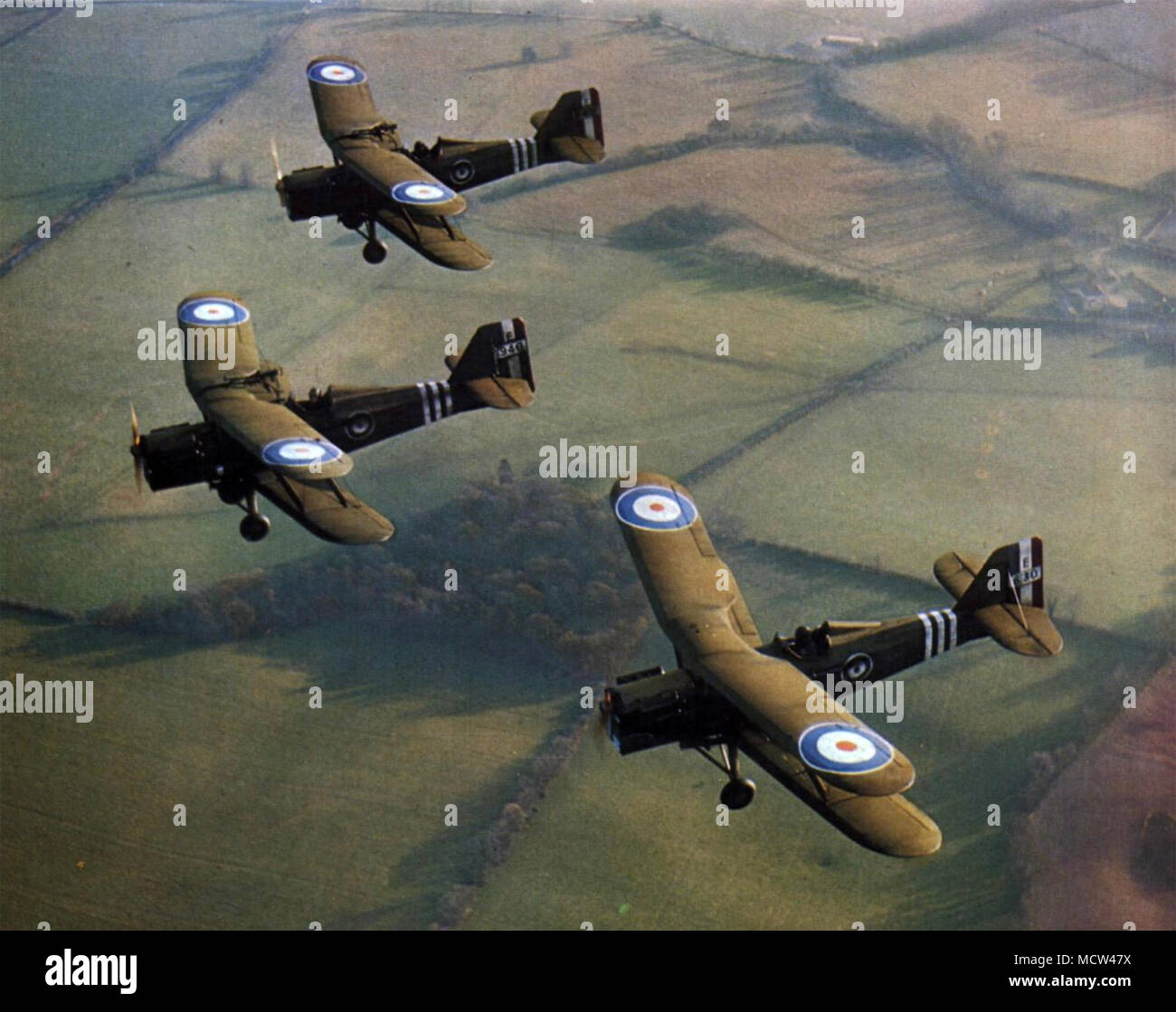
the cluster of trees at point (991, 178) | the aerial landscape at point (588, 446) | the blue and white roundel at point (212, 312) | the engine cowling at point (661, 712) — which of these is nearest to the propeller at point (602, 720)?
the engine cowling at point (661, 712)

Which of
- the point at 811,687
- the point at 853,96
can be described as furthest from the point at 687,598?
the point at 853,96

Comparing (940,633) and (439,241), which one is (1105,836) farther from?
(439,241)

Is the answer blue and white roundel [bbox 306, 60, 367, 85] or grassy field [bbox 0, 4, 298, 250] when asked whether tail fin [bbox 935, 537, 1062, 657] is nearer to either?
blue and white roundel [bbox 306, 60, 367, 85]

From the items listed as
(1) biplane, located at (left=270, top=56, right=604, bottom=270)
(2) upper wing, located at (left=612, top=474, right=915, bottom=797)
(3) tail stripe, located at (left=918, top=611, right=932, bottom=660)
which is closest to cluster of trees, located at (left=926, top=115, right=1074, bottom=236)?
(1) biplane, located at (left=270, top=56, right=604, bottom=270)

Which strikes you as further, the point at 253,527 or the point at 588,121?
the point at 588,121

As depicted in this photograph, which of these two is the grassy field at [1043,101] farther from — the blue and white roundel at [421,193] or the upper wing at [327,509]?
the upper wing at [327,509]

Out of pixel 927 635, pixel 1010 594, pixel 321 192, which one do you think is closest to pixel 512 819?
pixel 927 635

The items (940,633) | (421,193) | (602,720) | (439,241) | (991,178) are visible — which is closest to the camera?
(602,720)
